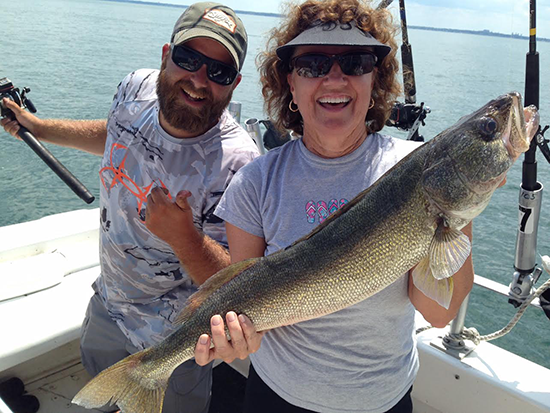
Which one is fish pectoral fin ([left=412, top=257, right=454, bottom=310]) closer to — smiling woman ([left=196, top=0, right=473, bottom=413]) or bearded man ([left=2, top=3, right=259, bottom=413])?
smiling woman ([left=196, top=0, right=473, bottom=413])

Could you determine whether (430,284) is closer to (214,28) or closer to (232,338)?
(232,338)

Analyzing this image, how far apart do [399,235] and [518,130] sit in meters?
0.56

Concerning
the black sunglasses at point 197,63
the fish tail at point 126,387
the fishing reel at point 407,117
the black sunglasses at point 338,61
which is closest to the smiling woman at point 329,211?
the black sunglasses at point 338,61

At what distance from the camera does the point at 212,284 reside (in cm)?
222

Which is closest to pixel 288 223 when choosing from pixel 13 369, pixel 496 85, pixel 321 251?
pixel 321 251

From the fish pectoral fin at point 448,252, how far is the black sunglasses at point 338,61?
2.63 ft

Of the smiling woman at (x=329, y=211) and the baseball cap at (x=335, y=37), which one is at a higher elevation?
the baseball cap at (x=335, y=37)

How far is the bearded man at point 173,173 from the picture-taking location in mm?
2775

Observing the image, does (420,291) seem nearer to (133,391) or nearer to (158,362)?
(158,362)

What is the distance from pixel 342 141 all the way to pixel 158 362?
4.33 ft

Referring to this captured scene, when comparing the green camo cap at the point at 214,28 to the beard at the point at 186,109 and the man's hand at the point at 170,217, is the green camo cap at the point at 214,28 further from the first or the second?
the man's hand at the point at 170,217

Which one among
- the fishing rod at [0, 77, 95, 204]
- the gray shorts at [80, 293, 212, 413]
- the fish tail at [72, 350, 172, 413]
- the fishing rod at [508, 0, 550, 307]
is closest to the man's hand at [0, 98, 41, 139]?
the fishing rod at [0, 77, 95, 204]

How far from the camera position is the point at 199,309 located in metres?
2.21

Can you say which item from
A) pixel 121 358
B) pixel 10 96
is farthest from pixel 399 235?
pixel 10 96
